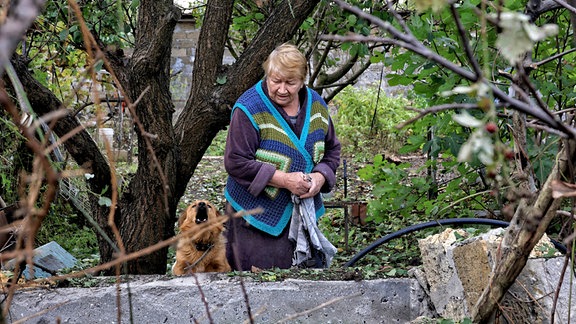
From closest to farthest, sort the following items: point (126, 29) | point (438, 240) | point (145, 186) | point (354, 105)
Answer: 1. point (438, 240)
2. point (145, 186)
3. point (126, 29)
4. point (354, 105)

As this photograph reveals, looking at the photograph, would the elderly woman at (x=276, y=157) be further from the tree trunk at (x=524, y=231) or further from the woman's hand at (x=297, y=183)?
the tree trunk at (x=524, y=231)

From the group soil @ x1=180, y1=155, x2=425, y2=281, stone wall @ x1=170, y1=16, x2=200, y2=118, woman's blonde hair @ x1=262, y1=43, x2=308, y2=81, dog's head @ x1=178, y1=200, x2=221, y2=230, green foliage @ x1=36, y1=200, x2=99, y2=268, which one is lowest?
green foliage @ x1=36, y1=200, x2=99, y2=268

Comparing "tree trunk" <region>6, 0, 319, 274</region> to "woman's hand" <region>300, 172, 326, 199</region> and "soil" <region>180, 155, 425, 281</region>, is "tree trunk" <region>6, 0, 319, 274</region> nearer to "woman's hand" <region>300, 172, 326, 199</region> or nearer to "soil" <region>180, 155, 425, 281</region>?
"woman's hand" <region>300, 172, 326, 199</region>

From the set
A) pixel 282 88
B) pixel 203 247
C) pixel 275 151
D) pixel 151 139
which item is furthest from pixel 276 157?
pixel 203 247

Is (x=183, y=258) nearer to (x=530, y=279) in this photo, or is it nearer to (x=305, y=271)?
(x=305, y=271)

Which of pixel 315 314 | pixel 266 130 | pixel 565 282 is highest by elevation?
pixel 266 130

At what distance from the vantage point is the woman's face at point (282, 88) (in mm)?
4773

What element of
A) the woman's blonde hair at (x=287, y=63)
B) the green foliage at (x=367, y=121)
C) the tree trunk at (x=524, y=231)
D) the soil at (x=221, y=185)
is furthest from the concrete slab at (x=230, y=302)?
the green foliage at (x=367, y=121)

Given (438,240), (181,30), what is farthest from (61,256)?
(181,30)

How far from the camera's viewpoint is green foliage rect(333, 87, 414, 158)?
12.9 metres

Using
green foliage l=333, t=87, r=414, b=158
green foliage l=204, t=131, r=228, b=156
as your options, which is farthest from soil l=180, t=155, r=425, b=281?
green foliage l=333, t=87, r=414, b=158

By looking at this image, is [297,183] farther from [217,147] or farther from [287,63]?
[217,147]

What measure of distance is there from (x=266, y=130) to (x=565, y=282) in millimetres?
2137

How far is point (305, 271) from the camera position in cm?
437
